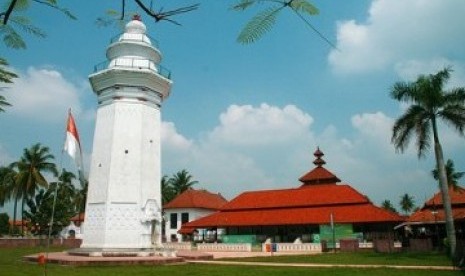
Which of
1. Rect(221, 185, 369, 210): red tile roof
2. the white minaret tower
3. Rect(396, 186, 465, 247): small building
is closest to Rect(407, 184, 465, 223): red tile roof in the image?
Rect(396, 186, 465, 247): small building

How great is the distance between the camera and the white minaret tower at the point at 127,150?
23.0 meters

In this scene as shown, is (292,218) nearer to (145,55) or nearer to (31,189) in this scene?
(145,55)

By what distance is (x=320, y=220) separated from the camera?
33.4 meters

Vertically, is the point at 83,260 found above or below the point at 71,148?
below

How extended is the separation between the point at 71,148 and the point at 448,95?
60.4 feet

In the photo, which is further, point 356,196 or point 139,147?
point 356,196

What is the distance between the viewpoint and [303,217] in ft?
113

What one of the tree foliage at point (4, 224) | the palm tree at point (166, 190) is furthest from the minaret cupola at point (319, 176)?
the tree foliage at point (4, 224)

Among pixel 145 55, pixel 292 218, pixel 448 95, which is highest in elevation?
pixel 145 55

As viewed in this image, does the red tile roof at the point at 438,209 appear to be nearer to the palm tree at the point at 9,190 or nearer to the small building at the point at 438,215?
the small building at the point at 438,215

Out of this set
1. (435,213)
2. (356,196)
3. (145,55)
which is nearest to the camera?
(145,55)

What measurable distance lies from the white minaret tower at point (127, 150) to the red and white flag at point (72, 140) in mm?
8606

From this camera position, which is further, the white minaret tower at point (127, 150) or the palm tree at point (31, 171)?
the palm tree at point (31, 171)

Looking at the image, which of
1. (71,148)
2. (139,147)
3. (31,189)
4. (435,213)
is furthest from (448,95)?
(31,189)
